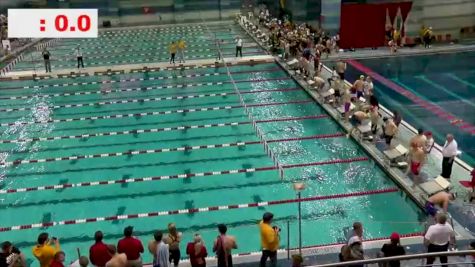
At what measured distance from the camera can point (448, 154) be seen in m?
9.65

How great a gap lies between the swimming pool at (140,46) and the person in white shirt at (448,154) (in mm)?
14007

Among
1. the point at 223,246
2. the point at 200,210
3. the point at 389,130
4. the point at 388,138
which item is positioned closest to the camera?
the point at 223,246

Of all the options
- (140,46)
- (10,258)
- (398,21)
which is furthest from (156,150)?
(140,46)

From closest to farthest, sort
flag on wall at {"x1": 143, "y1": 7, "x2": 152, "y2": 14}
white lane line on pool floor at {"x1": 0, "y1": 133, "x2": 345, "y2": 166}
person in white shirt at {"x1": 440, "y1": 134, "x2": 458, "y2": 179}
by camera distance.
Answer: person in white shirt at {"x1": 440, "y1": 134, "x2": 458, "y2": 179}, white lane line on pool floor at {"x1": 0, "y1": 133, "x2": 345, "y2": 166}, flag on wall at {"x1": 143, "y1": 7, "x2": 152, "y2": 14}

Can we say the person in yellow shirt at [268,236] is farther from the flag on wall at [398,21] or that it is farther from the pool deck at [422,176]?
the flag on wall at [398,21]

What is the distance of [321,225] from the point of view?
29.3 feet

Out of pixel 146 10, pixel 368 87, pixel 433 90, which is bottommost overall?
pixel 433 90

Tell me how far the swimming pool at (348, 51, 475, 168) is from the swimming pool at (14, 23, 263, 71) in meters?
6.68

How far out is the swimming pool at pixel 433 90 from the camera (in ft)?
42.8

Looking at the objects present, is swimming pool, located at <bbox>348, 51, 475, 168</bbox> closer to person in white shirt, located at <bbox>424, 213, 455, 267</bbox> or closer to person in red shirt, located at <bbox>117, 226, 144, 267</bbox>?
person in white shirt, located at <bbox>424, 213, 455, 267</bbox>

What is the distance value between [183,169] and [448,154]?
5.54m

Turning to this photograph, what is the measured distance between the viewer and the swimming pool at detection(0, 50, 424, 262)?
9.19 m

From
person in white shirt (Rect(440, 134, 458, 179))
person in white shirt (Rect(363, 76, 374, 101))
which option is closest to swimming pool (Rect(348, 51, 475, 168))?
person in white shirt (Rect(363, 76, 374, 101))
